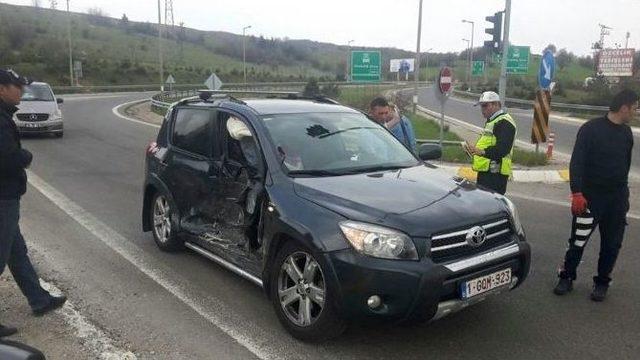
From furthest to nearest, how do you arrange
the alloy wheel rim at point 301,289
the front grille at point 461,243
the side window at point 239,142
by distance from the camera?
the side window at point 239,142
the alloy wheel rim at point 301,289
the front grille at point 461,243

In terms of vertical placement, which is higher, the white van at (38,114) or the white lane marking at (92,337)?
the white van at (38,114)

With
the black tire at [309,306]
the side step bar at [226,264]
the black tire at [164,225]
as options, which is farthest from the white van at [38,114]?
the black tire at [309,306]

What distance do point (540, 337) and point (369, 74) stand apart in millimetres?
28021

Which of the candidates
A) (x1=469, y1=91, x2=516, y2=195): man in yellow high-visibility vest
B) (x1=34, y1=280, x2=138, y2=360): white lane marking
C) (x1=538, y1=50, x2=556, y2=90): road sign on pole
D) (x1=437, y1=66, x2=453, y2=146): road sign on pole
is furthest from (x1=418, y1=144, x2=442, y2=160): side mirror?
(x1=437, y1=66, x2=453, y2=146): road sign on pole

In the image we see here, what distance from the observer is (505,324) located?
14.3 feet

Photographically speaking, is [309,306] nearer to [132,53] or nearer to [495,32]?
[495,32]

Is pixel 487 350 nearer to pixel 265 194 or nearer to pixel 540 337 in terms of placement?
pixel 540 337

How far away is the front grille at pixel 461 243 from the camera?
12.1 feet

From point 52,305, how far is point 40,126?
13.8 metres

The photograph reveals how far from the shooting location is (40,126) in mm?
16781

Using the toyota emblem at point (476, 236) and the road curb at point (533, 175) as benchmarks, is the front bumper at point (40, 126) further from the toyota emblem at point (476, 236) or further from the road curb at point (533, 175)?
the toyota emblem at point (476, 236)

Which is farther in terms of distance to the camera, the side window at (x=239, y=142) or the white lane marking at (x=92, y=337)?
the side window at (x=239, y=142)

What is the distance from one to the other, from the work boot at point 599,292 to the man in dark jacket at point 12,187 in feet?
14.6

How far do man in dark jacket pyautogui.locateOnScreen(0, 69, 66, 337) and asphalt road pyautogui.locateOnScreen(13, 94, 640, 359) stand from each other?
46 cm
